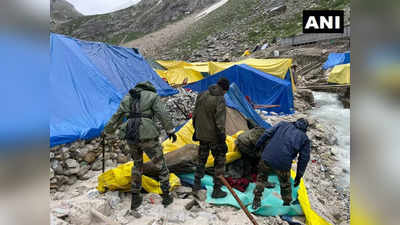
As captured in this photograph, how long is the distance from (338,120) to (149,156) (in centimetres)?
762

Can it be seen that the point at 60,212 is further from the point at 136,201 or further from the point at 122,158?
the point at 122,158

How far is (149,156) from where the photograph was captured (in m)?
2.72

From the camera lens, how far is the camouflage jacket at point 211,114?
9.67 ft

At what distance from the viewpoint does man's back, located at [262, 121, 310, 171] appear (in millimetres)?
2570

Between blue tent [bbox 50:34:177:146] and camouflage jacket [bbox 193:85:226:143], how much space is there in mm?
1833

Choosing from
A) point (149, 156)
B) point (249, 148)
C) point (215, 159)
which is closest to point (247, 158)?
point (249, 148)

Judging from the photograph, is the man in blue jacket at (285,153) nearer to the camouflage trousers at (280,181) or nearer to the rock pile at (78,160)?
the camouflage trousers at (280,181)

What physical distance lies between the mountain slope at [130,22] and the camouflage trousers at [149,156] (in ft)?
191

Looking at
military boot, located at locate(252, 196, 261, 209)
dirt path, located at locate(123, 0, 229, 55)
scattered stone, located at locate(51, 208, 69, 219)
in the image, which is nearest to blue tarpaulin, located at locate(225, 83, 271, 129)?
military boot, located at locate(252, 196, 261, 209)

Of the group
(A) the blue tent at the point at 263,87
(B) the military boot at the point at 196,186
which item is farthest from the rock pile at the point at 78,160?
(A) the blue tent at the point at 263,87

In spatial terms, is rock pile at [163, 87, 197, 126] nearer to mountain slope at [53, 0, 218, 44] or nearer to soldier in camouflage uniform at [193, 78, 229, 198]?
soldier in camouflage uniform at [193, 78, 229, 198]

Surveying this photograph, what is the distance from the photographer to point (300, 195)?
2.86 m
